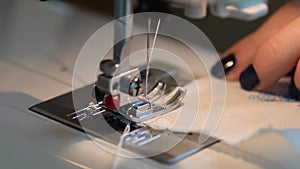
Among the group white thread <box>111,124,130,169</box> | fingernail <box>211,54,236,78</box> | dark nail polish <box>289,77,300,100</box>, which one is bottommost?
white thread <box>111,124,130,169</box>

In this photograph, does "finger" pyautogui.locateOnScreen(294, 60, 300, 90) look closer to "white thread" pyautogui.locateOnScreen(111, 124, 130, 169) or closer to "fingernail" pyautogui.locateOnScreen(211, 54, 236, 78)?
"fingernail" pyautogui.locateOnScreen(211, 54, 236, 78)

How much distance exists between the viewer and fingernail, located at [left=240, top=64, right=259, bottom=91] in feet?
3.22

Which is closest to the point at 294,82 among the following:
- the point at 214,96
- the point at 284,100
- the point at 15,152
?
the point at 284,100

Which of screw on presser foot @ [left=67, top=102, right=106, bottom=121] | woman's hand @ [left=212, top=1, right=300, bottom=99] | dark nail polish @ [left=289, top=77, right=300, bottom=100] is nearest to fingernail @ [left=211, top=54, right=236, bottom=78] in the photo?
woman's hand @ [left=212, top=1, right=300, bottom=99]

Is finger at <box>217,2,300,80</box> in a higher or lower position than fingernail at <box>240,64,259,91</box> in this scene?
higher

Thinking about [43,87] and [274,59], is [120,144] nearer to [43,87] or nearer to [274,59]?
[43,87]

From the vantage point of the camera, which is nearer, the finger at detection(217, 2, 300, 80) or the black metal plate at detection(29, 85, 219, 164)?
the black metal plate at detection(29, 85, 219, 164)

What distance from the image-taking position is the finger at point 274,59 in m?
0.94

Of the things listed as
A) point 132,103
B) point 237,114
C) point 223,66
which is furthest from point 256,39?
point 132,103

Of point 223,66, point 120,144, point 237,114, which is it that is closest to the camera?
point 120,144

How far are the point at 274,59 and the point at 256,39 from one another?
0.36 ft

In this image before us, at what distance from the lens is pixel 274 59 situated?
96cm

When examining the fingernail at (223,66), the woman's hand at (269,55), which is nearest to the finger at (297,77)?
the woman's hand at (269,55)

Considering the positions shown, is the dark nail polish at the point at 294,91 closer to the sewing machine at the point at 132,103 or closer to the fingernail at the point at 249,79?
the fingernail at the point at 249,79
